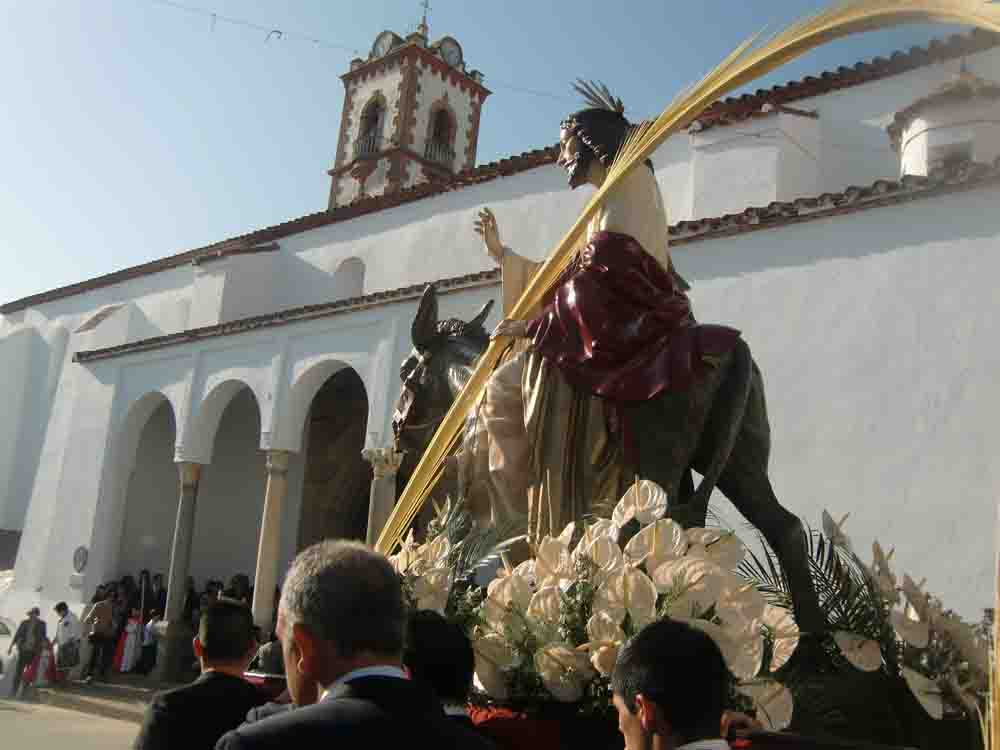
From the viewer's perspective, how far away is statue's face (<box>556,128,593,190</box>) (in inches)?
182

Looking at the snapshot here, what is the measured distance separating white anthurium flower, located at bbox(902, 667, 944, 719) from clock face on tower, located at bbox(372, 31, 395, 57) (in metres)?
34.3

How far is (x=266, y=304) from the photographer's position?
830 inches

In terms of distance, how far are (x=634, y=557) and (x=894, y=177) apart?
1273 centimetres

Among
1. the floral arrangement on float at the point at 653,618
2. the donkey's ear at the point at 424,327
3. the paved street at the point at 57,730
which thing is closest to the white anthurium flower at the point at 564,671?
the floral arrangement on float at the point at 653,618

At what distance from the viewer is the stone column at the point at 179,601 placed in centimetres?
1691

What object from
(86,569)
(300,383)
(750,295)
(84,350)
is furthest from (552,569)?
(84,350)

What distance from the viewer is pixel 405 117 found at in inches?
1289

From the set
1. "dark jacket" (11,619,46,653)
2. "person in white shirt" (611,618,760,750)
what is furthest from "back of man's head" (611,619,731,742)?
"dark jacket" (11,619,46,653)

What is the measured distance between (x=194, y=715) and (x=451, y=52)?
34.8 metres

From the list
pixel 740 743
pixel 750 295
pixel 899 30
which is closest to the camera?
pixel 740 743

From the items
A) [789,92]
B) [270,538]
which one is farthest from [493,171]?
[270,538]

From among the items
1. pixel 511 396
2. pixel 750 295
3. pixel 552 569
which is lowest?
pixel 552 569

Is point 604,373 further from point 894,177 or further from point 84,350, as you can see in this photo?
point 84,350

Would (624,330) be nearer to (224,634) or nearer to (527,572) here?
(527,572)
